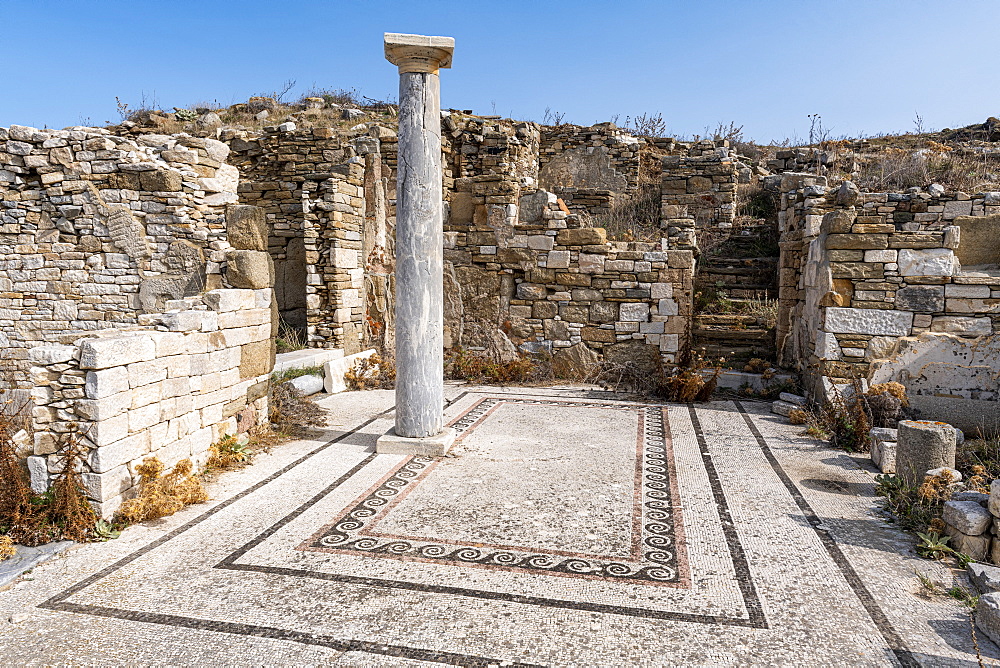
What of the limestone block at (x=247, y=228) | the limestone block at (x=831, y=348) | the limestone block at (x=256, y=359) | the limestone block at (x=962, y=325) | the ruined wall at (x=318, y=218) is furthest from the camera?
the ruined wall at (x=318, y=218)

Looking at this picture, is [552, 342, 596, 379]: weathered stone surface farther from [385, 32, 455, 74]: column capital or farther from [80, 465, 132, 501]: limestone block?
[80, 465, 132, 501]: limestone block

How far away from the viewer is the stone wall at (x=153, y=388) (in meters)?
4.15

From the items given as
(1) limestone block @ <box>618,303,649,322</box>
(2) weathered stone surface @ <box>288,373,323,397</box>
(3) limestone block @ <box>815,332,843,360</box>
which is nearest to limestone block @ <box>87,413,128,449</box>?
(2) weathered stone surface @ <box>288,373,323,397</box>

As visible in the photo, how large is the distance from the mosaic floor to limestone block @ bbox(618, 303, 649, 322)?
11.8 ft

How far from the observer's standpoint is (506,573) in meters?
3.79

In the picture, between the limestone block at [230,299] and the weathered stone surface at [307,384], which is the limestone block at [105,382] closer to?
the limestone block at [230,299]

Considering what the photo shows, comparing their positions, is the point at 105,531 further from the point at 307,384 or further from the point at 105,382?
the point at 307,384

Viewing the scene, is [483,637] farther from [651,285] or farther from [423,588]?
[651,285]

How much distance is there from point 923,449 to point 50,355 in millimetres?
6534

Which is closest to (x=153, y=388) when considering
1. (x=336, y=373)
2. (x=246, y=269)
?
(x=246, y=269)

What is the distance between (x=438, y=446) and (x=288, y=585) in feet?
8.18

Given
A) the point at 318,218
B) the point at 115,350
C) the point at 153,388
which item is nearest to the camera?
the point at 115,350

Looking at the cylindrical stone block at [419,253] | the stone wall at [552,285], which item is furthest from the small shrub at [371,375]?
the cylindrical stone block at [419,253]

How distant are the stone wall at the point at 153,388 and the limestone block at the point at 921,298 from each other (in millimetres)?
7360
